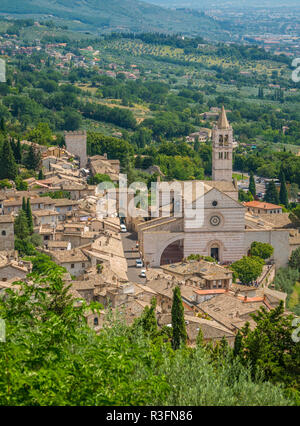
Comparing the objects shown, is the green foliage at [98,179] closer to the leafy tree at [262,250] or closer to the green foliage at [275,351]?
the leafy tree at [262,250]

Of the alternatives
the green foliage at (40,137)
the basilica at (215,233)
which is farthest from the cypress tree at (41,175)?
the green foliage at (40,137)

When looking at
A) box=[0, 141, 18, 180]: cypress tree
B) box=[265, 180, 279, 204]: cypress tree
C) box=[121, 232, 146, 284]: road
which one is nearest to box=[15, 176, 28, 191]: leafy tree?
box=[0, 141, 18, 180]: cypress tree

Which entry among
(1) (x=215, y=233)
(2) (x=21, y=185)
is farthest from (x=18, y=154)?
(1) (x=215, y=233)

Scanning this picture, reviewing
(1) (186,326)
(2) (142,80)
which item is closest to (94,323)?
(1) (186,326)

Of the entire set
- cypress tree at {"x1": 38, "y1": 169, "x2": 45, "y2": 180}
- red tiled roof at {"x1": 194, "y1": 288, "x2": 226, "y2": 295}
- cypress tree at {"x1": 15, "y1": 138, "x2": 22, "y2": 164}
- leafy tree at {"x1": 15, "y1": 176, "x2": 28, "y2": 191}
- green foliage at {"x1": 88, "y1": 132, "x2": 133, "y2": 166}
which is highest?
cypress tree at {"x1": 15, "y1": 138, "x2": 22, "y2": 164}

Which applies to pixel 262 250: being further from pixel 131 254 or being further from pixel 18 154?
pixel 18 154

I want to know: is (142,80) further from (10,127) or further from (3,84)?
(10,127)

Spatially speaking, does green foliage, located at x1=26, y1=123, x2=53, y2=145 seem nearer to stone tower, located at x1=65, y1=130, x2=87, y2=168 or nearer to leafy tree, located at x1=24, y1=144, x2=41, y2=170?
stone tower, located at x1=65, y1=130, x2=87, y2=168
